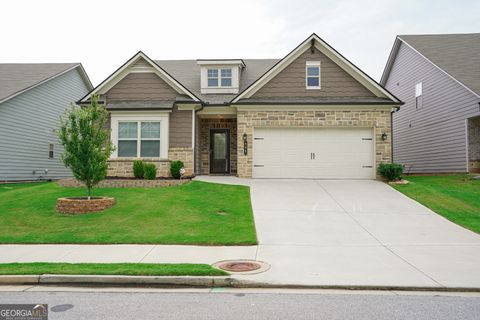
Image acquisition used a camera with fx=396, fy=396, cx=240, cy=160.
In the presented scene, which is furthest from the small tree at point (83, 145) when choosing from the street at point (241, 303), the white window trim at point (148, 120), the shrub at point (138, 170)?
the street at point (241, 303)

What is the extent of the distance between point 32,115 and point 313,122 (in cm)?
1586

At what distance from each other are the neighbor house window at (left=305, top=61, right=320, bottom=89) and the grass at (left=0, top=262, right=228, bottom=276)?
13105mm

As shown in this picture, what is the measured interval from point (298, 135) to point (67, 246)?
11.6m

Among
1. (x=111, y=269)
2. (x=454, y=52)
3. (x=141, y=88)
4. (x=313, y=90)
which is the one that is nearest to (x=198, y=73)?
(x=141, y=88)

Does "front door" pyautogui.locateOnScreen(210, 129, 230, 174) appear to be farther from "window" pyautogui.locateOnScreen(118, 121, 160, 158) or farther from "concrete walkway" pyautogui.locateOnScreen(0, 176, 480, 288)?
"concrete walkway" pyautogui.locateOnScreen(0, 176, 480, 288)

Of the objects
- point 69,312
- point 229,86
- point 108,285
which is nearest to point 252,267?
point 108,285

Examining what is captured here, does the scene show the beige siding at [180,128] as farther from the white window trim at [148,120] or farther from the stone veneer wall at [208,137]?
the stone veneer wall at [208,137]

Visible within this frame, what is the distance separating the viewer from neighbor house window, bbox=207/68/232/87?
20281 millimetres

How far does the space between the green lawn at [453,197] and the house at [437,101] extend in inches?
101

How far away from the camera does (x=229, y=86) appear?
2027cm

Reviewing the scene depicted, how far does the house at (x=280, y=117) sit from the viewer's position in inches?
697

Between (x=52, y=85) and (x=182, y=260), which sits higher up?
(x=52, y=85)

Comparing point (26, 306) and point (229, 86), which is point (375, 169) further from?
point (26, 306)
